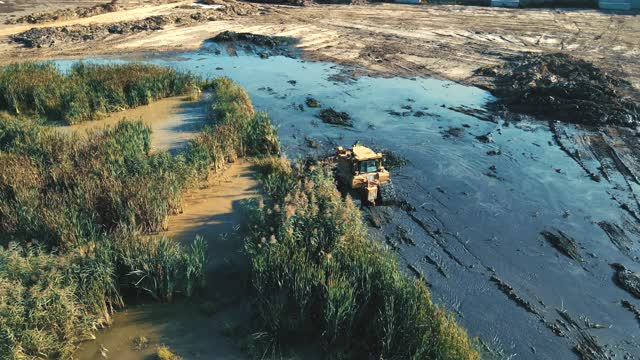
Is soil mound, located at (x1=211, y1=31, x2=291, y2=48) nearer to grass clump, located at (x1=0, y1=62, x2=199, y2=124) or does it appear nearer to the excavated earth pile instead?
the excavated earth pile

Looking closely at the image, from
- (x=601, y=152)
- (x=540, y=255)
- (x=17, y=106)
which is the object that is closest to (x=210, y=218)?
(x=540, y=255)

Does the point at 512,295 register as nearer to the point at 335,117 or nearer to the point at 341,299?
the point at 341,299

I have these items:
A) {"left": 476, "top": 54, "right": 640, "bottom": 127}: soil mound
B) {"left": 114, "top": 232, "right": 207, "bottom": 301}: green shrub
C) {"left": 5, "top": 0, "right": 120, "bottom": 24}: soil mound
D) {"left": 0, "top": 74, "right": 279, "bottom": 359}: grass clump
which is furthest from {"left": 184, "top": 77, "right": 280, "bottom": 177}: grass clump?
{"left": 5, "top": 0, "right": 120, "bottom": 24}: soil mound

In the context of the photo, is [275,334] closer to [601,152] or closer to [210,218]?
[210,218]

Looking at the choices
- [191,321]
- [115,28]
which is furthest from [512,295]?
[115,28]

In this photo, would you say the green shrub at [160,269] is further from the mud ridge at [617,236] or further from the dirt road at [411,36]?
the dirt road at [411,36]
